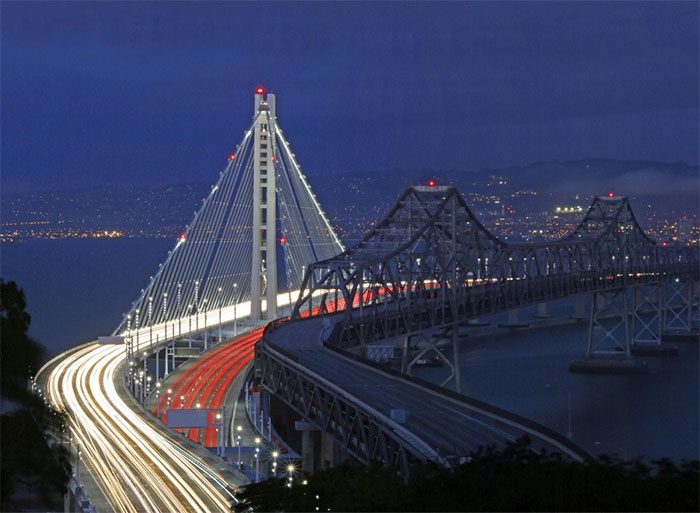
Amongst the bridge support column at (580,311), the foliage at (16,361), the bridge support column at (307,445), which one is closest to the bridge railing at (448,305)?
the bridge support column at (307,445)

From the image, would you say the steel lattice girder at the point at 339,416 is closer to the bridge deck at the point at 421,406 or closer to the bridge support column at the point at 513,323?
the bridge deck at the point at 421,406

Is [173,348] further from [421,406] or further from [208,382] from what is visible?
[421,406]

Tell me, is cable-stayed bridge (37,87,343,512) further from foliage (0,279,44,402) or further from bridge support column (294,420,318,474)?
foliage (0,279,44,402)

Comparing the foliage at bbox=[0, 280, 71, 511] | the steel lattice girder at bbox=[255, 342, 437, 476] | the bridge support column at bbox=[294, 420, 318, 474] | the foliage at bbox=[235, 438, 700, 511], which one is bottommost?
the bridge support column at bbox=[294, 420, 318, 474]

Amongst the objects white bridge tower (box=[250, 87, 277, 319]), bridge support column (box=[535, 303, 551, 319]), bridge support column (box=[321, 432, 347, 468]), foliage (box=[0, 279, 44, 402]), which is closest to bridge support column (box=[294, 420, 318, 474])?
bridge support column (box=[321, 432, 347, 468])

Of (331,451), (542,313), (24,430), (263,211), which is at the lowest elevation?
(542,313)

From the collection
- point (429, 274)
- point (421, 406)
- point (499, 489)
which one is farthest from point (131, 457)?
point (429, 274)
